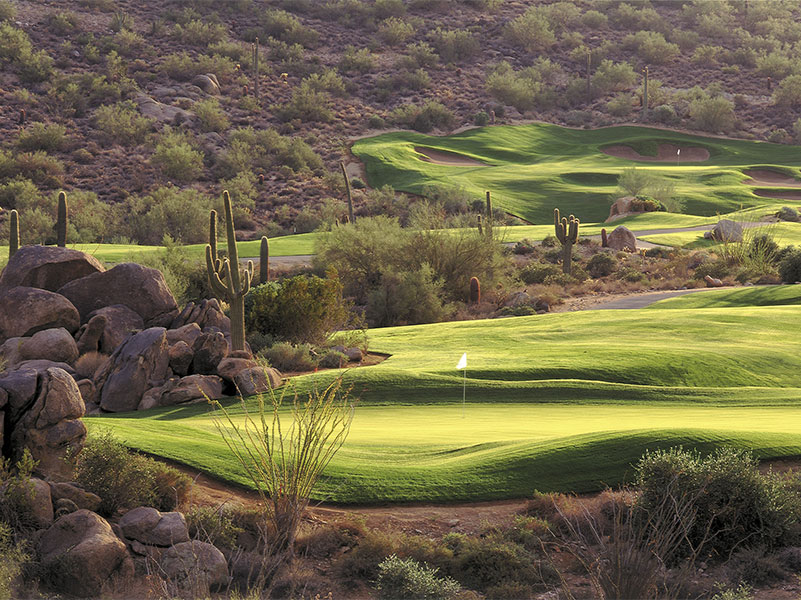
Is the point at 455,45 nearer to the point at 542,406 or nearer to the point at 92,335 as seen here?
the point at 92,335

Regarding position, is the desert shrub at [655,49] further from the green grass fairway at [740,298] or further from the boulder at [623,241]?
the green grass fairway at [740,298]

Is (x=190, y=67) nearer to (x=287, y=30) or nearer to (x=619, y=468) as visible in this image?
(x=287, y=30)

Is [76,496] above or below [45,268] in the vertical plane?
below

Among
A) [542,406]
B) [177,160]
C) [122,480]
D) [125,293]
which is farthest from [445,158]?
[122,480]

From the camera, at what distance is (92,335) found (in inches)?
794

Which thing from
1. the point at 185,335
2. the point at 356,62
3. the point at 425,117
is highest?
the point at 356,62

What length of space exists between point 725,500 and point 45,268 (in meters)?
17.9

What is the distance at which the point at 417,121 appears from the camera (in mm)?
87562

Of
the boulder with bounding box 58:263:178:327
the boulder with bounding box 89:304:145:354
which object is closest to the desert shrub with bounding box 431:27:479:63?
the boulder with bounding box 58:263:178:327

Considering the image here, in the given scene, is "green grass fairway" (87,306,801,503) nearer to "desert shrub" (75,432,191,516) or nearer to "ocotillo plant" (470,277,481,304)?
"desert shrub" (75,432,191,516)

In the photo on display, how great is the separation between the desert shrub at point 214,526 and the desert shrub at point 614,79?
95.8 meters

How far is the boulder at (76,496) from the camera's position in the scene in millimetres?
9656

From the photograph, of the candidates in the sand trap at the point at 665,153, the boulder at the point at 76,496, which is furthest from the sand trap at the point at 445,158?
the boulder at the point at 76,496

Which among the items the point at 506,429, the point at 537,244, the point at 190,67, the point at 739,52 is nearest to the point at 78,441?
the point at 506,429
